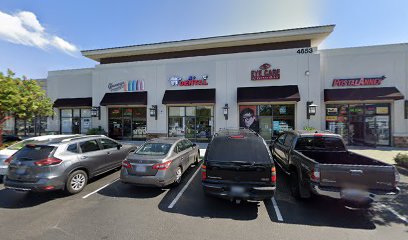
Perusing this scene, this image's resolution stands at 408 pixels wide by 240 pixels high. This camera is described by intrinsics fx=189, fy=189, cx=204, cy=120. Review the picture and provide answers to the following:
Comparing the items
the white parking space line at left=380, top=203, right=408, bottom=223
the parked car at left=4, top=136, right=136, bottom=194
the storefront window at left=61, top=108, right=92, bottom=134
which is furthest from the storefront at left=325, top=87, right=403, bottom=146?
the storefront window at left=61, top=108, right=92, bottom=134

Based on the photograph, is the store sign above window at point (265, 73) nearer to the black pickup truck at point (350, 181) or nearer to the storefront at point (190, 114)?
the storefront at point (190, 114)

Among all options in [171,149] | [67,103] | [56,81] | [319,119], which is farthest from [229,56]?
[56,81]

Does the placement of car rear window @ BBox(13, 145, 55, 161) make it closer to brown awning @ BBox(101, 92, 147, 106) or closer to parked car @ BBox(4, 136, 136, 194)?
parked car @ BBox(4, 136, 136, 194)

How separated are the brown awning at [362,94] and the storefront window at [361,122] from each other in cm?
107

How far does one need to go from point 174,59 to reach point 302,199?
561 inches

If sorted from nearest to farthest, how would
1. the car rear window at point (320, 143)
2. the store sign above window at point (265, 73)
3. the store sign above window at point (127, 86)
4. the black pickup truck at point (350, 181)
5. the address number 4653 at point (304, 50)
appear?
1. the black pickup truck at point (350, 181)
2. the car rear window at point (320, 143)
3. the address number 4653 at point (304, 50)
4. the store sign above window at point (265, 73)
5. the store sign above window at point (127, 86)

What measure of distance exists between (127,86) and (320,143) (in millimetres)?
15638

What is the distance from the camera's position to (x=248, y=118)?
15133mm

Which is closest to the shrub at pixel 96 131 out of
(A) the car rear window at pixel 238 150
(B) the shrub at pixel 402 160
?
(A) the car rear window at pixel 238 150

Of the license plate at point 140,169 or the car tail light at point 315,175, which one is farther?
the license plate at point 140,169

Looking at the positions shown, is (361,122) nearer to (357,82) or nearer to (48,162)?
(357,82)

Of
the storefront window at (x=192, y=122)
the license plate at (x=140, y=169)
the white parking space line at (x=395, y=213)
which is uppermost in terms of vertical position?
the storefront window at (x=192, y=122)

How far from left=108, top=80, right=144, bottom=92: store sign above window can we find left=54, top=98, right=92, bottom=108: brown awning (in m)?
2.86

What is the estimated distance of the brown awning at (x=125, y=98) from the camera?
52.5ft
